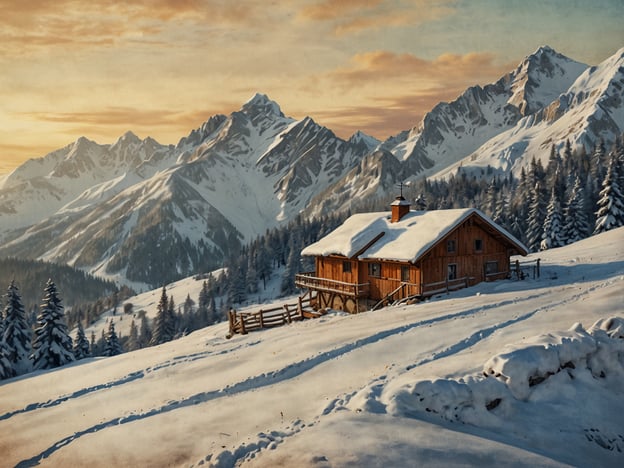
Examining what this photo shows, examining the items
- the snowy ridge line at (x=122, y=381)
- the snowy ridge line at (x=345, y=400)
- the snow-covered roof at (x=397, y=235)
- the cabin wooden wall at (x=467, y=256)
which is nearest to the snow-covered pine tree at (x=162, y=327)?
the snow-covered roof at (x=397, y=235)

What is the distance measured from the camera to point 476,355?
54.6 ft

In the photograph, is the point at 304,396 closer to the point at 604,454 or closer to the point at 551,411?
the point at 551,411

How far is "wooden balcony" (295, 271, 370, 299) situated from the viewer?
3516 cm

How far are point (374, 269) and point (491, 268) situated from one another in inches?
356

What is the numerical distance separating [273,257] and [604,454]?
127 m

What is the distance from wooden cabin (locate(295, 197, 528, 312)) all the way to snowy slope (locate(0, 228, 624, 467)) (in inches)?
322

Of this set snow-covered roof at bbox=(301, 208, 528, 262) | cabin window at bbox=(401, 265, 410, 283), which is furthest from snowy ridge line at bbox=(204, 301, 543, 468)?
cabin window at bbox=(401, 265, 410, 283)

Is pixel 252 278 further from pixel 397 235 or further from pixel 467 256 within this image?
pixel 467 256

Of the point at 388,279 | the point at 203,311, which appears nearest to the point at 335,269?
the point at 388,279

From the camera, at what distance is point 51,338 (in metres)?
42.7

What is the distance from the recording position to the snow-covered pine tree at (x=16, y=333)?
42.1 metres

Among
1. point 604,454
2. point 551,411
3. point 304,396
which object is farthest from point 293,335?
point 604,454

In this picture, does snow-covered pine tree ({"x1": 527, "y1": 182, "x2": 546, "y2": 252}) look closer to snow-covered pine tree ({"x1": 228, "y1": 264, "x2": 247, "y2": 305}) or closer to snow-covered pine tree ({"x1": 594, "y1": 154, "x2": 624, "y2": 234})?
snow-covered pine tree ({"x1": 594, "y1": 154, "x2": 624, "y2": 234})

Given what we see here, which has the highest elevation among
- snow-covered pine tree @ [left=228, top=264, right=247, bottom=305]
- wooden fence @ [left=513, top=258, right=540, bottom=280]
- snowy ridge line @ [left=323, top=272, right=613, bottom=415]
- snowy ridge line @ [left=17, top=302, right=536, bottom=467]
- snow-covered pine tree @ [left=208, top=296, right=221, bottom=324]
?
wooden fence @ [left=513, top=258, right=540, bottom=280]
